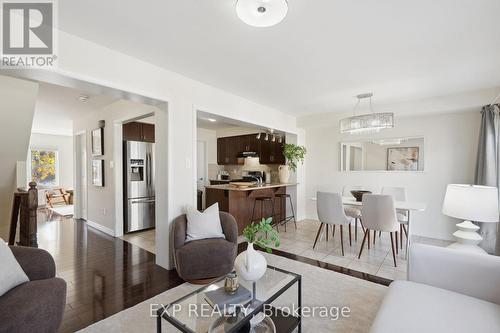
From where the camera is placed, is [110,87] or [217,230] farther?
[217,230]

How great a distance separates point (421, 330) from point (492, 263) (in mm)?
815

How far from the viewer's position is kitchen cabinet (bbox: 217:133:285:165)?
6036 mm

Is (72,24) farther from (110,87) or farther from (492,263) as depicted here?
(492,263)

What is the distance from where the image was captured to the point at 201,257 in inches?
97.3

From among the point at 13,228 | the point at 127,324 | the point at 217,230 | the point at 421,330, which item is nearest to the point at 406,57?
the point at 421,330

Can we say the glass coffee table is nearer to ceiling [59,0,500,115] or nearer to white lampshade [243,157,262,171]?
ceiling [59,0,500,115]

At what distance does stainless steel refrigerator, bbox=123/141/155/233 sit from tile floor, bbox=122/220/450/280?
0.78ft

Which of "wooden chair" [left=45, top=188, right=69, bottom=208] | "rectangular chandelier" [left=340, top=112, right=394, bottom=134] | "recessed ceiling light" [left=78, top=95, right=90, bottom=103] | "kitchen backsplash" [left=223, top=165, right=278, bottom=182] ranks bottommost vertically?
"wooden chair" [left=45, top=188, right=69, bottom=208]

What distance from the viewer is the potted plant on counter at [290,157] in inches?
205

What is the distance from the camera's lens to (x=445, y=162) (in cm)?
411

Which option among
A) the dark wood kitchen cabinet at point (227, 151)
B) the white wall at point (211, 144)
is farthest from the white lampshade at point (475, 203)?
the white wall at point (211, 144)

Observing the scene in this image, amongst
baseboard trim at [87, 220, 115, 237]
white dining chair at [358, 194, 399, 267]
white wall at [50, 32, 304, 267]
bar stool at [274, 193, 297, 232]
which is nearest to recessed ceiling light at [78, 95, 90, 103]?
white wall at [50, 32, 304, 267]

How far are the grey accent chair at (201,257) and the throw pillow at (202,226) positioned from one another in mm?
63

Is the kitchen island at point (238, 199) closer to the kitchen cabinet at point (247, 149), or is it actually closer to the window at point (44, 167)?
the kitchen cabinet at point (247, 149)
